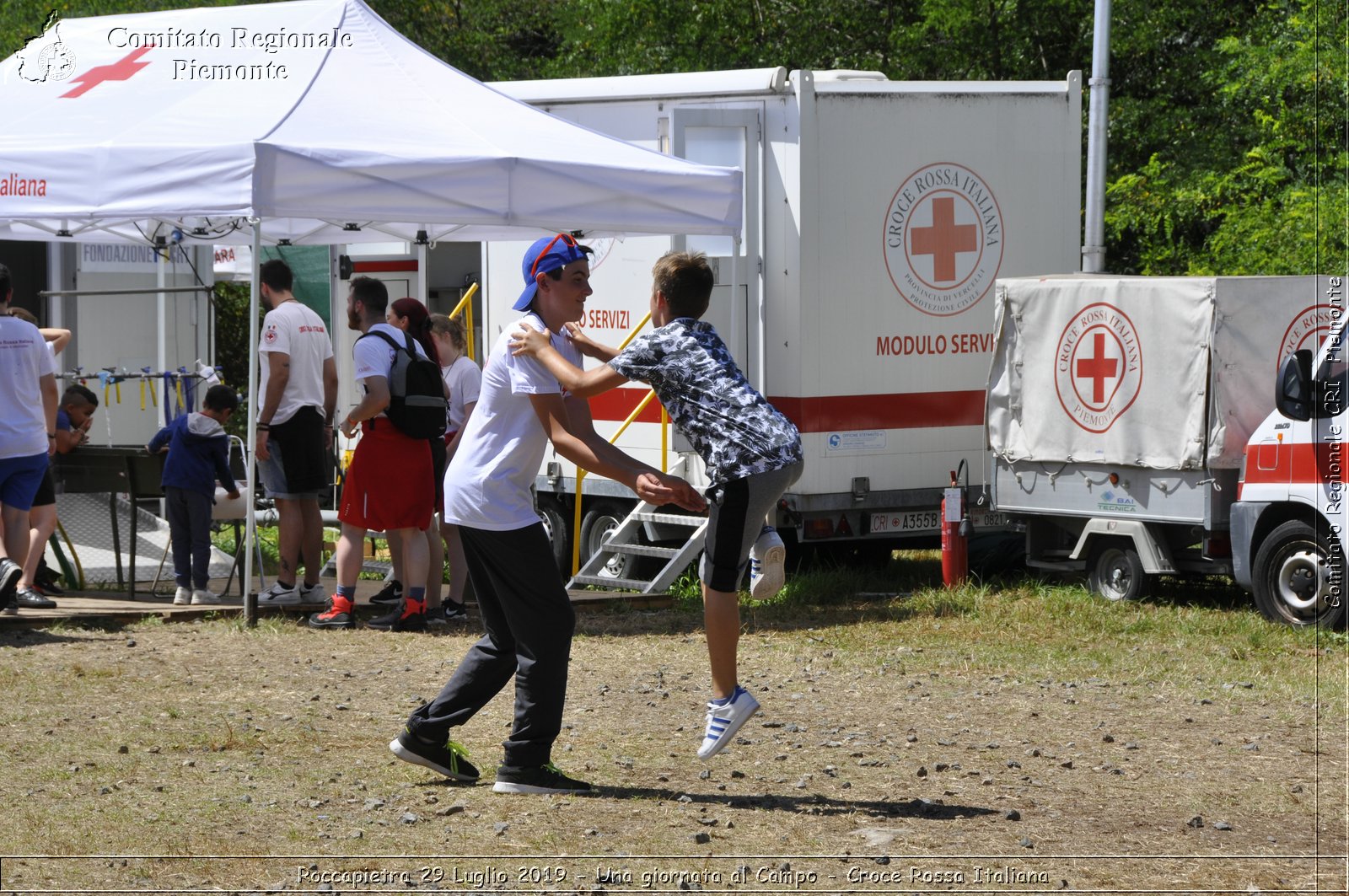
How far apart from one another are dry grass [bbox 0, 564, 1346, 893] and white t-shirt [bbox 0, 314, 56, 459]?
101cm

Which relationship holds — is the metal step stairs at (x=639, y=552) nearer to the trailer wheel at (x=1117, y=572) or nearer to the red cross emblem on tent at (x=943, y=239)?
the red cross emblem on tent at (x=943, y=239)

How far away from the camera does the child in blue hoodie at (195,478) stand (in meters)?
10.1

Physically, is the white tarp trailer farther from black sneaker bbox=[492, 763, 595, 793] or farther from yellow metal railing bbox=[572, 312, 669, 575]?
black sneaker bbox=[492, 763, 595, 793]

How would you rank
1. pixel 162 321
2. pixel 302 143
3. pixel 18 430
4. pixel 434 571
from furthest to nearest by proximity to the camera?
1. pixel 162 321
2. pixel 434 571
3. pixel 18 430
4. pixel 302 143

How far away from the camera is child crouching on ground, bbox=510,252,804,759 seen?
580 cm

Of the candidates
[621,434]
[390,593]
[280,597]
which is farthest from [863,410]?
[280,597]

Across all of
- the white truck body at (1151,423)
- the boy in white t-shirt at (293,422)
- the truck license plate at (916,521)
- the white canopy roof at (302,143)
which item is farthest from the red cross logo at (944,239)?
the boy in white t-shirt at (293,422)

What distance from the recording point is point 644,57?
20219mm

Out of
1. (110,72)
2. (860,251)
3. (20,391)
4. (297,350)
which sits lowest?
(20,391)

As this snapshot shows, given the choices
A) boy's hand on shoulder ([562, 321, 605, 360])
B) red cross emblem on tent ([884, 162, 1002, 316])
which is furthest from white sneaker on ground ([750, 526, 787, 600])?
red cross emblem on tent ([884, 162, 1002, 316])

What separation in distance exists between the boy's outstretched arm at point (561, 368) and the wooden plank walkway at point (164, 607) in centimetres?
455

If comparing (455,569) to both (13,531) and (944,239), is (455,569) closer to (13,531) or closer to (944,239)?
(13,531)

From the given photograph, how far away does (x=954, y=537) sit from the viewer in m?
11.4

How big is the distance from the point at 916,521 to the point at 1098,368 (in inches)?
64.6
